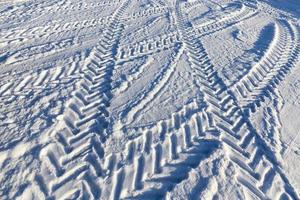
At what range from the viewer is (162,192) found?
14.7 ft

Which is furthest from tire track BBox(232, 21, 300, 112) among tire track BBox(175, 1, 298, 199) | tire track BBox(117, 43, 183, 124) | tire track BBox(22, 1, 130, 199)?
tire track BBox(22, 1, 130, 199)

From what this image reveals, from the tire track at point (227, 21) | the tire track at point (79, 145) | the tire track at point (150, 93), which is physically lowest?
the tire track at point (227, 21)

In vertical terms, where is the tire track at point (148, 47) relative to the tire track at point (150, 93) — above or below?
below

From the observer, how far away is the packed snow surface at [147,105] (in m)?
4.67

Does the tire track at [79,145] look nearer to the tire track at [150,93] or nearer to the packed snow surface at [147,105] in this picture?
the packed snow surface at [147,105]

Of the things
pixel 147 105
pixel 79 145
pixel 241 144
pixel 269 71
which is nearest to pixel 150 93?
pixel 147 105

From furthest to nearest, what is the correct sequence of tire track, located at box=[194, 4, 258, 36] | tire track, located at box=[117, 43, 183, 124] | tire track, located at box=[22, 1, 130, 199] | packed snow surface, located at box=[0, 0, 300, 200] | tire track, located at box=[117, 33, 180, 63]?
1. tire track, located at box=[194, 4, 258, 36]
2. tire track, located at box=[117, 33, 180, 63]
3. tire track, located at box=[117, 43, 183, 124]
4. packed snow surface, located at box=[0, 0, 300, 200]
5. tire track, located at box=[22, 1, 130, 199]

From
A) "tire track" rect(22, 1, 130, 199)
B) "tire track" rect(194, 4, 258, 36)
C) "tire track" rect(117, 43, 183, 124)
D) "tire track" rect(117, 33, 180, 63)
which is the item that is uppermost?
"tire track" rect(22, 1, 130, 199)

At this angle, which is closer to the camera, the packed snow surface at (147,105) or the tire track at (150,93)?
the packed snow surface at (147,105)

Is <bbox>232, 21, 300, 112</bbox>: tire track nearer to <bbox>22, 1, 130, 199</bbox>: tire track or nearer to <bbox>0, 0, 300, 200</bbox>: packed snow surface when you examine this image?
<bbox>0, 0, 300, 200</bbox>: packed snow surface

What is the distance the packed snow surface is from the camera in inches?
184

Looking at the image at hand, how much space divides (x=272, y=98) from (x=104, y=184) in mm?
3772

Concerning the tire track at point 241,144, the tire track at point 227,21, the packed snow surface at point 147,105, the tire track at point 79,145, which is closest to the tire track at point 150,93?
the packed snow surface at point 147,105

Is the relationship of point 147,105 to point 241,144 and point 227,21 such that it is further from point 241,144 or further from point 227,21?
Result: point 227,21
